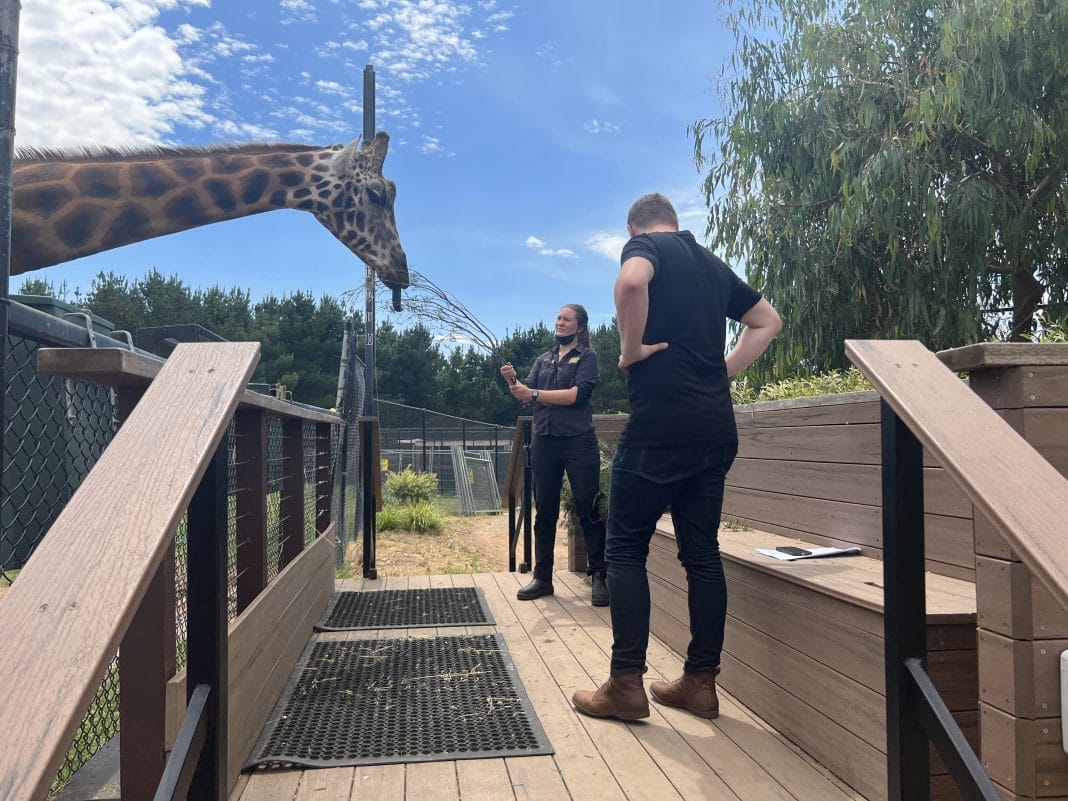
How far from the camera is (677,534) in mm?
2277

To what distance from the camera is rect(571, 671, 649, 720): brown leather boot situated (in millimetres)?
2209

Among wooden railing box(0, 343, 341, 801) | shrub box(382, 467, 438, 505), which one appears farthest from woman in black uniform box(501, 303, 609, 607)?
shrub box(382, 467, 438, 505)

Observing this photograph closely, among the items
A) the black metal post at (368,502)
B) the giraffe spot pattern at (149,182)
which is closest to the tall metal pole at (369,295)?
the black metal post at (368,502)

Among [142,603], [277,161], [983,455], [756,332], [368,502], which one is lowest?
[368,502]

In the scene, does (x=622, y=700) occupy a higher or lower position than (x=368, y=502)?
lower

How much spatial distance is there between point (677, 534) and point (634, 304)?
698 mm

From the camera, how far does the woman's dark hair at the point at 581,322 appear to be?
12.7ft

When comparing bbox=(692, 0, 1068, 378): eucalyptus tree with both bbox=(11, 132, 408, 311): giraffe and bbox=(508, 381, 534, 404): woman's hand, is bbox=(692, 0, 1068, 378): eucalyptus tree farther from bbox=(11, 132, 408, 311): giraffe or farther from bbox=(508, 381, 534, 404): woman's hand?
bbox=(508, 381, 534, 404): woman's hand

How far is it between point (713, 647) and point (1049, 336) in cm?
171

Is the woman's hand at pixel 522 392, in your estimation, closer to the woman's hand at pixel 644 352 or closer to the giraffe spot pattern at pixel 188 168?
the woman's hand at pixel 644 352

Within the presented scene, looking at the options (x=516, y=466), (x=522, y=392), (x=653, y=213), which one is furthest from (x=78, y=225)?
(x=653, y=213)

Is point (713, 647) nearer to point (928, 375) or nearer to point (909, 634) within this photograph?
point (909, 634)

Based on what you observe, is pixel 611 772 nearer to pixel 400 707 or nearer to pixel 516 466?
pixel 400 707

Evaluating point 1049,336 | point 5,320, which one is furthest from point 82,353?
point 1049,336
